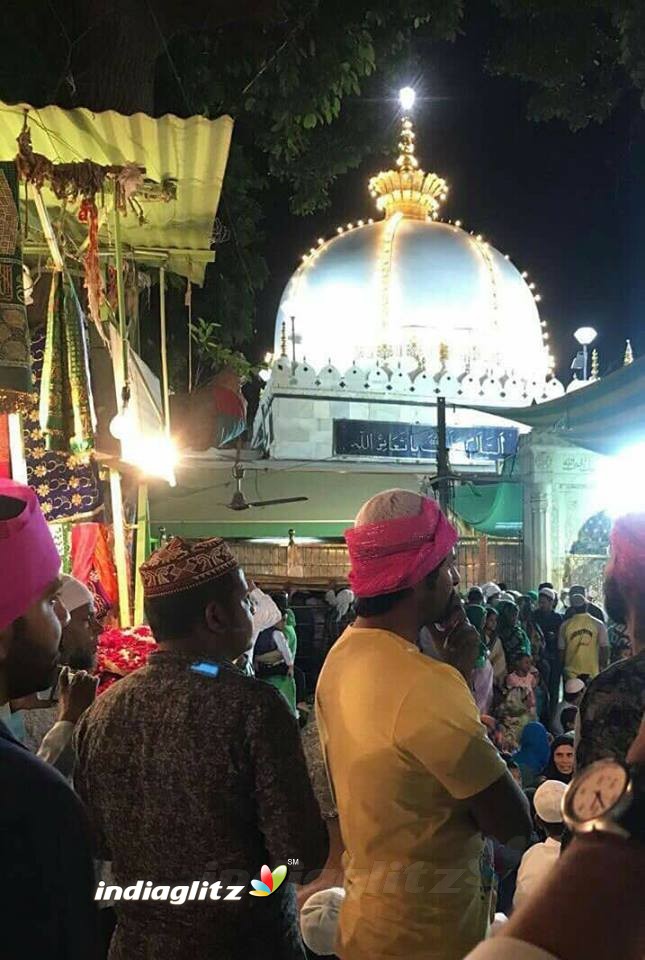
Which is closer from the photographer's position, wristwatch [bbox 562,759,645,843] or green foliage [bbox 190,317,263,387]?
wristwatch [bbox 562,759,645,843]

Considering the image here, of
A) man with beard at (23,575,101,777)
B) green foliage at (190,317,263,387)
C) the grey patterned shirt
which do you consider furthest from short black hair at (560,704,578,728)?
green foliage at (190,317,263,387)

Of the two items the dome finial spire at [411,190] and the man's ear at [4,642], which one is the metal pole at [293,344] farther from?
the man's ear at [4,642]

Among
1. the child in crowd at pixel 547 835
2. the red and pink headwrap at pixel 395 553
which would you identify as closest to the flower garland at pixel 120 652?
the child in crowd at pixel 547 835

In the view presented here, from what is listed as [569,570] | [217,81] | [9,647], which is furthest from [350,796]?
[569,570]

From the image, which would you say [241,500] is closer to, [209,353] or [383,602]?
[209,353]

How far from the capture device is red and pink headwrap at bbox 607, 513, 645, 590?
225 centimetres

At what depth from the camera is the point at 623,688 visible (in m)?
1.94

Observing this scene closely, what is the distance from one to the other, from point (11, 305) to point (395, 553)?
2264 millimetres

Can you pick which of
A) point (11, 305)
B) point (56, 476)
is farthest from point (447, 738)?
point (56, 476)

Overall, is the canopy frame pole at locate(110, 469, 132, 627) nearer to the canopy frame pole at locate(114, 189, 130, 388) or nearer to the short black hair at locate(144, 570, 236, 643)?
the canopy frame pole at locate(114, 189, 130, 388)

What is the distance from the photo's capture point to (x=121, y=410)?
451cm

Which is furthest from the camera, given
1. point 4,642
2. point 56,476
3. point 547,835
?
point 56,476

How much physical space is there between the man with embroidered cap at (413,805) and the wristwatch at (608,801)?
3.11 feet

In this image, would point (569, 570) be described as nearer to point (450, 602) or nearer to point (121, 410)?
point (121, 410)
